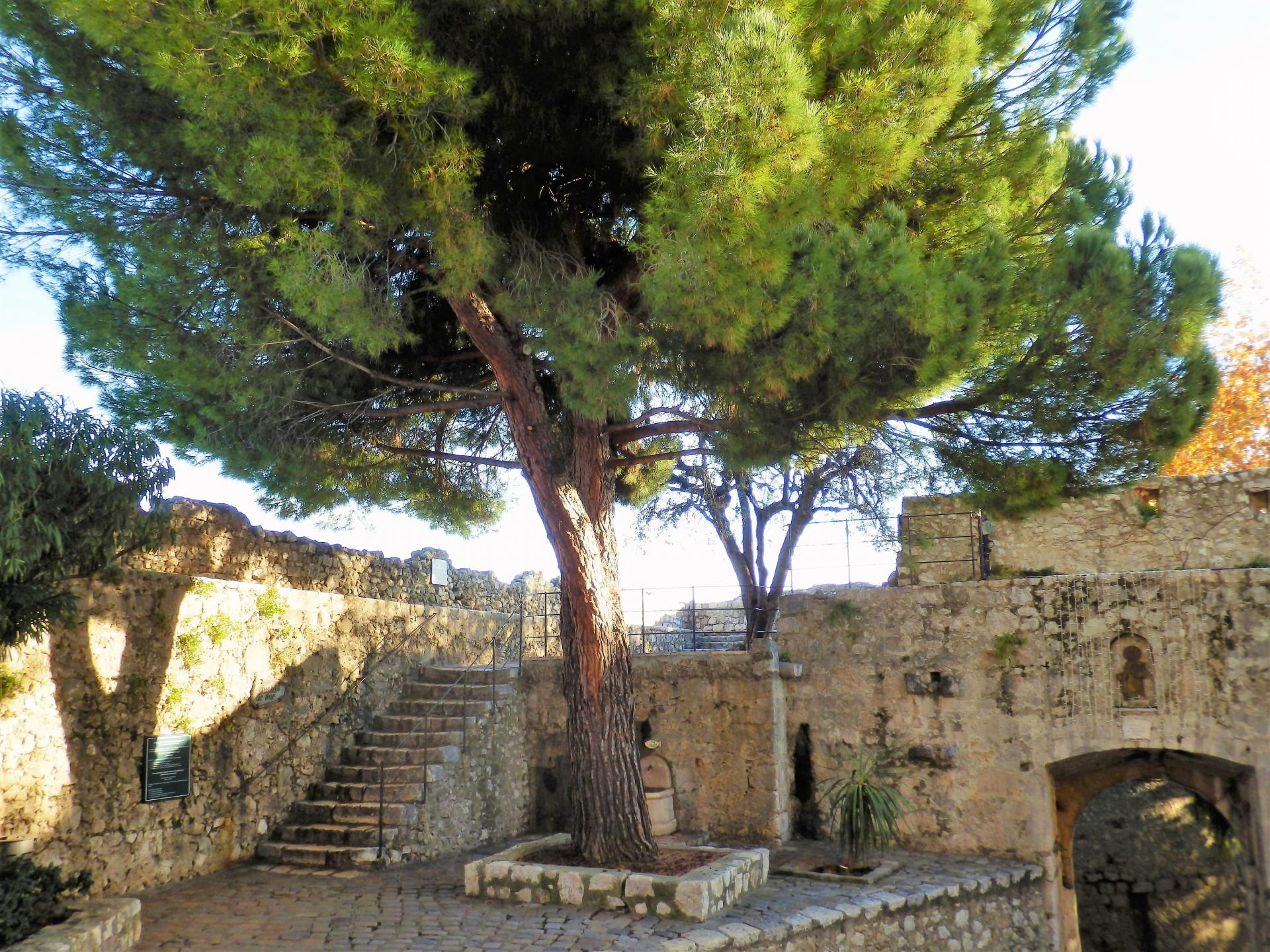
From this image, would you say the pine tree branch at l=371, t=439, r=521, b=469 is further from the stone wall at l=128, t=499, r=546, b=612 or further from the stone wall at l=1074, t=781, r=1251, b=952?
the stone wall at l=1074, t=781, r=1251, b=952

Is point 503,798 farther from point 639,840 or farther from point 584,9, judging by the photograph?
point 584,9

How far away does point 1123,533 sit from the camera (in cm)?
1070

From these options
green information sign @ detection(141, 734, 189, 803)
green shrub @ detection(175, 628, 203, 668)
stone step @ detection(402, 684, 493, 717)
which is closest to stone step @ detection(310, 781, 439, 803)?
stone step @ detection(402, 684, 493, 717)

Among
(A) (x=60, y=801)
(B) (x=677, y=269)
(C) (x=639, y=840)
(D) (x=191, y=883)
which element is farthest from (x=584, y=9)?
(D) (x=191, y=883)

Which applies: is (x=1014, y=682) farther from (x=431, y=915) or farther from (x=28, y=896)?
(x=28, y=896)

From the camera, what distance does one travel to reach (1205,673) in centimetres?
873

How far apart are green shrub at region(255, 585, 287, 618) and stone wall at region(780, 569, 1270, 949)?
15.5 feet

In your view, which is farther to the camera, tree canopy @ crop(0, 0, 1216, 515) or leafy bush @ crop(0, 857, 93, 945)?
tree canopy @ crop(0, 0, 1216, 515)

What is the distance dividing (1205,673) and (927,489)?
2.90 metres

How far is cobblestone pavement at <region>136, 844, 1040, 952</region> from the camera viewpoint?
6.24 meters

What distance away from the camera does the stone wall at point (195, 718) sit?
22.9 feet

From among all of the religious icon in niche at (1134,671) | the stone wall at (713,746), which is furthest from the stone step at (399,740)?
the religious icon in niche at (1134,671)

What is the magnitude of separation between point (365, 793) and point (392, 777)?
26cm

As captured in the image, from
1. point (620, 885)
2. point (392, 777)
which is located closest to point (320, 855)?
point (392, 777)
